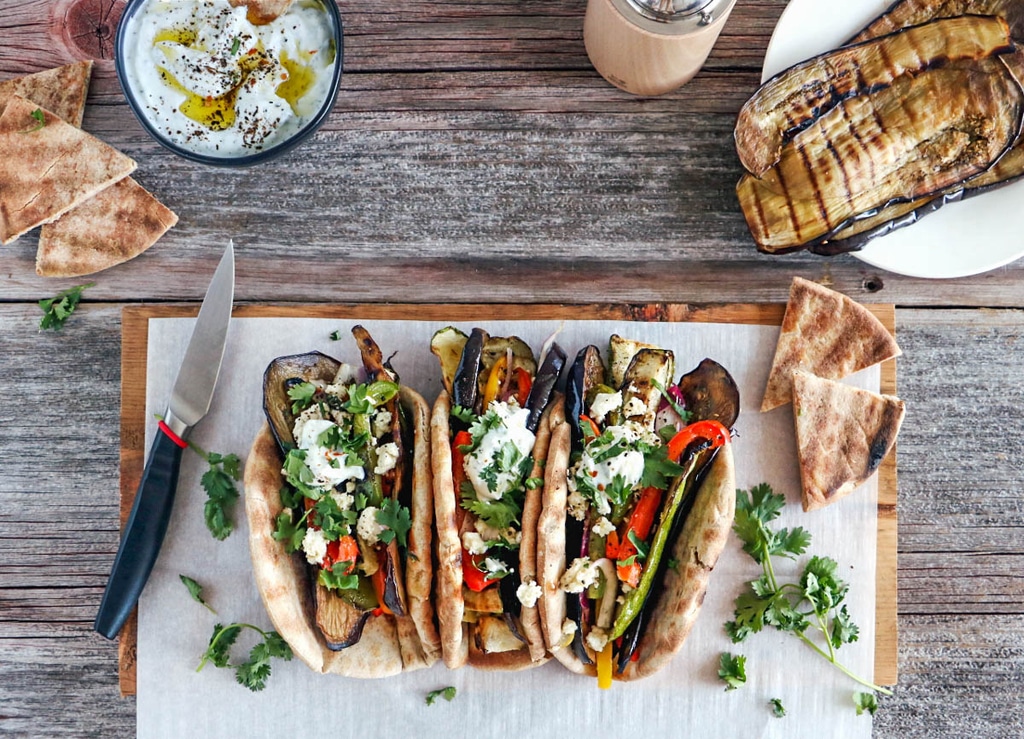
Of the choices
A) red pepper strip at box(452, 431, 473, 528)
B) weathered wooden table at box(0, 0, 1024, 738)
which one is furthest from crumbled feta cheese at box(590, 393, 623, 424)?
weathered wooden table at box(0, 0, 1024, 738)

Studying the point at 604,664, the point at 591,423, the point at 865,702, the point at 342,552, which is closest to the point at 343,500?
the point at 342,552

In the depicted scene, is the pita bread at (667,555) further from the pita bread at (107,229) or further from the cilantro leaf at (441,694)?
the pita bread at (107,229)

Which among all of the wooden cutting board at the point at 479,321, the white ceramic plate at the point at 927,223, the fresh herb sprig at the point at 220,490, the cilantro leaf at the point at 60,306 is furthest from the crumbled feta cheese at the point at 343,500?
the white ceramic plate at the point at 927,223

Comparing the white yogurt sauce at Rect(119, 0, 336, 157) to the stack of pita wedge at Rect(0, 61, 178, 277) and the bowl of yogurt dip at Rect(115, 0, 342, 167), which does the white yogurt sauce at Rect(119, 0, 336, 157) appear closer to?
the bowl of yogurt dip at Rect(115, 0, 342, 167)

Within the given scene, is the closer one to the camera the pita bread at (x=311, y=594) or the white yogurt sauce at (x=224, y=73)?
the pita bread at (x=311, y=594)

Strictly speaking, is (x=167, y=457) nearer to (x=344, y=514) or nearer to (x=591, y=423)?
(x=344, y=514)

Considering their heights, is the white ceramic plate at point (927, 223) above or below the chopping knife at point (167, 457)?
above

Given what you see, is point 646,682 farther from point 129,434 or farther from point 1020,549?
point 129,434
